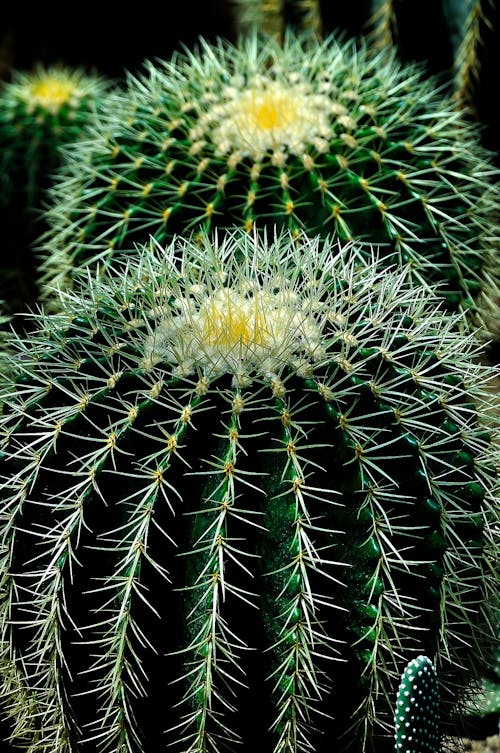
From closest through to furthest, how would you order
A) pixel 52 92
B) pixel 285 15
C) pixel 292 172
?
pixel 292 172 < pixel 52 92 < pixel 285 15

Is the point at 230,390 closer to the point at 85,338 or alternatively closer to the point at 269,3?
the point at 85,338

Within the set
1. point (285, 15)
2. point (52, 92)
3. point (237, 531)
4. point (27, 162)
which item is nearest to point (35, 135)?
point (27, 162)

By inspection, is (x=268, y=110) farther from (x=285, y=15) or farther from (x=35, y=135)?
(x=285, y=15)

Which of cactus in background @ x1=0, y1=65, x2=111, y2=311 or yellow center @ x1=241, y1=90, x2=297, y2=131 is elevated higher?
yellow center @ x1=241, y1=90, x2=297, y2=131

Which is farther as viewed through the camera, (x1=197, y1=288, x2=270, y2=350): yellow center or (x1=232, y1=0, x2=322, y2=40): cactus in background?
(x1=232, y1=0, x2=322, y2=40): cactus in background

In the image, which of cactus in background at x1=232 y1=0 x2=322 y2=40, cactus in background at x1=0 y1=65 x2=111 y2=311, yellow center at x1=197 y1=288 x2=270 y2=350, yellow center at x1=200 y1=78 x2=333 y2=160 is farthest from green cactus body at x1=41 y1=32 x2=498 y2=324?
cactus in background at x1=232 y1=0 x2=322 y2=40

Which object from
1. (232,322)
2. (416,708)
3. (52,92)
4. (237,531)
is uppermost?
(52,92)

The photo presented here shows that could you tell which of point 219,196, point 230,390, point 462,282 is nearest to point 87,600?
point 230,390

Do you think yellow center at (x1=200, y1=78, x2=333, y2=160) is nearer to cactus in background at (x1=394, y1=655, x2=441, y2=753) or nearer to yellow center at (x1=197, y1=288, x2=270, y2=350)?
yellow center at (x1=197, y1=288, x2=270, y2=350)
